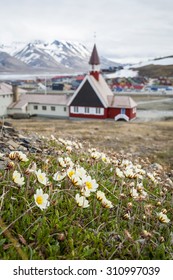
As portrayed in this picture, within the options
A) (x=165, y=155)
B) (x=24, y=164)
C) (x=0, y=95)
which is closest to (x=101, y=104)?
(x=0, y=95)

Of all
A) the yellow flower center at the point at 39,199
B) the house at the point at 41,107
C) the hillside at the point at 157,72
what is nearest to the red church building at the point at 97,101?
the house at the point at 41,107

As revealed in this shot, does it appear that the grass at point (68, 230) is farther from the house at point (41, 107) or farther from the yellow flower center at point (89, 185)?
the house at point (41, 107)

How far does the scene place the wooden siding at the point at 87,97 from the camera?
112ft

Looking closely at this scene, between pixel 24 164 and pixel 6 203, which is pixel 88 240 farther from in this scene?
pixel 24 164

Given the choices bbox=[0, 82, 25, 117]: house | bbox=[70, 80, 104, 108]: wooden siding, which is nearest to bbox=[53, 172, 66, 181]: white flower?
bbox=[70, 80, 104, 108]: wooden siding

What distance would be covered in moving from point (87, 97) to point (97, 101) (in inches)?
51.9

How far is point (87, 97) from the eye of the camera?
3466 centimetres

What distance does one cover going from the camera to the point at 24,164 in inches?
178

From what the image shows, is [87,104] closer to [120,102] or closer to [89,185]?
[120,102]

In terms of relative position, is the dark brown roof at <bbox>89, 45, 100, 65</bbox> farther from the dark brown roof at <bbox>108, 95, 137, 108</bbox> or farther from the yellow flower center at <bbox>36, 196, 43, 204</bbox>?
the yellow flower center at <bbox>36, 196, 43, 204</bbox>

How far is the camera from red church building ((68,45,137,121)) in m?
33.7

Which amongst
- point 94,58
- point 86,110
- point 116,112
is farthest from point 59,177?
point 94,58

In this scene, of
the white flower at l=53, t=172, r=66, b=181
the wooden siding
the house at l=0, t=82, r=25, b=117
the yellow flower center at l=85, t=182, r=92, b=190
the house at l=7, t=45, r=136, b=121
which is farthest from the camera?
the house at l=0, t=82, r=25, b=117

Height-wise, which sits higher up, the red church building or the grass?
the red church building
